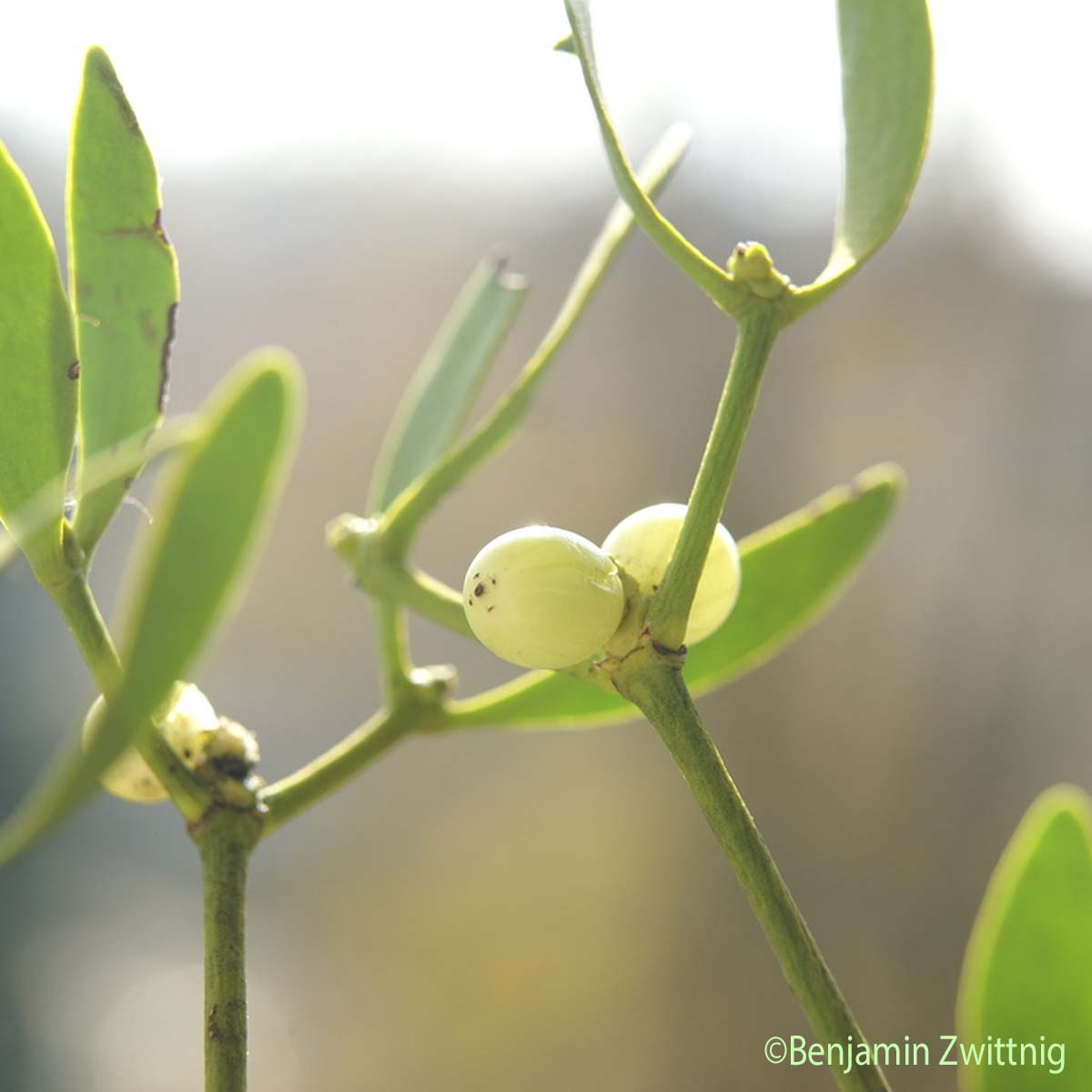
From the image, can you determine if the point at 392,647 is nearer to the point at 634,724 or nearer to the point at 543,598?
the point at 543,598

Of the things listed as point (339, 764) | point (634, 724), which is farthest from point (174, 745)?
point (634, 724)

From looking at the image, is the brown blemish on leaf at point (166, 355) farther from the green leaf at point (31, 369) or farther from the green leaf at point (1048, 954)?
the green leaf at point (1048, 954)

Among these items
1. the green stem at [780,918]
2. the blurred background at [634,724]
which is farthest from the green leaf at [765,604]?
the blurred background at [634,724]

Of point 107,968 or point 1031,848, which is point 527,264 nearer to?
point 107,968

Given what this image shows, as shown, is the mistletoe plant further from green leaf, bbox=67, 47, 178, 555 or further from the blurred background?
the blurred background

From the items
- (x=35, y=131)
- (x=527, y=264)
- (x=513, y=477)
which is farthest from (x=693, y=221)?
(x=35, y=131)
